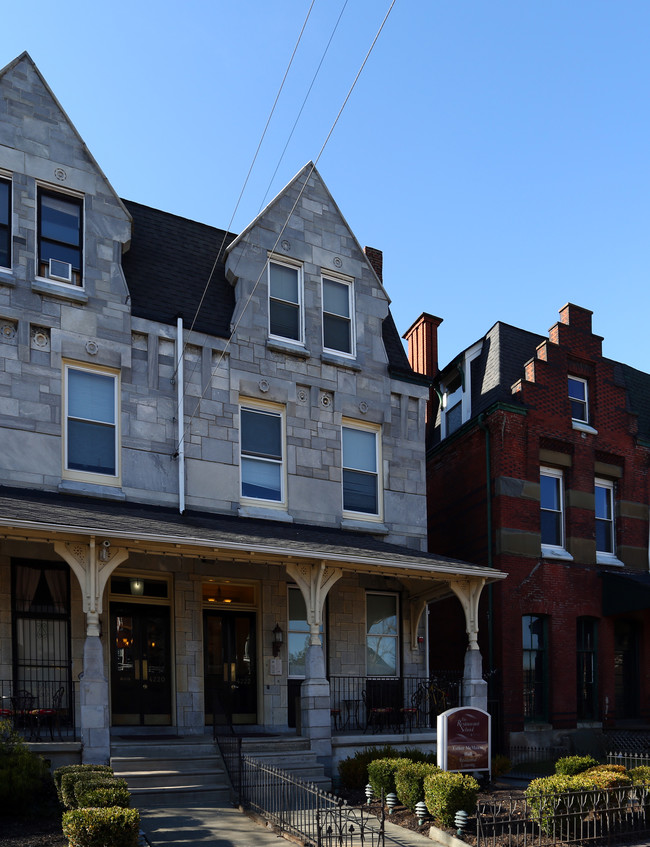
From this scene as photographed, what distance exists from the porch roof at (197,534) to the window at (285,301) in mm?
4447

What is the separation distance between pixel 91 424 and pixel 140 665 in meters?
4.72

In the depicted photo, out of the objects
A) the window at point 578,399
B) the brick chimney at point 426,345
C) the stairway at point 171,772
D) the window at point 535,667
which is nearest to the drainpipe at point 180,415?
the stairway at point 171,772

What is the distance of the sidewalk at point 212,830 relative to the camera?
1192 cm

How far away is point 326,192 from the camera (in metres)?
22.3

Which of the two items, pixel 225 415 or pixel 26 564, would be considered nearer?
pixel 26 564

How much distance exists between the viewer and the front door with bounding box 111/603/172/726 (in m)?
17.4

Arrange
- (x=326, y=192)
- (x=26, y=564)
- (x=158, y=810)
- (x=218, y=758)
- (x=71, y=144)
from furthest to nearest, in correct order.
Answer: (x=326, y=192)
(x=71, y=144)
(x=26, y=564)
(x=218, y=758)
(x=158, y=810)

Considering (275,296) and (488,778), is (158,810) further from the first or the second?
(275,296)

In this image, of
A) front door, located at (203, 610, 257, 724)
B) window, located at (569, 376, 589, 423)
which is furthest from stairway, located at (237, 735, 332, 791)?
window, located at (569, 376, 589, 423)

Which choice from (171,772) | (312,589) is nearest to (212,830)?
(171,772)

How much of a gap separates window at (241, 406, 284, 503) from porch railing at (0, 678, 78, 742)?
5.42 m

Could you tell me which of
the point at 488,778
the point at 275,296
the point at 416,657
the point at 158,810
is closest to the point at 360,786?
the point at 488,778

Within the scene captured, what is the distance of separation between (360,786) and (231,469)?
264 inches

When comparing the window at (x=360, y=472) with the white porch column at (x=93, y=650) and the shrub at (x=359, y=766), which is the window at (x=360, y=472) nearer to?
the shrub at (x=359, y=766)
